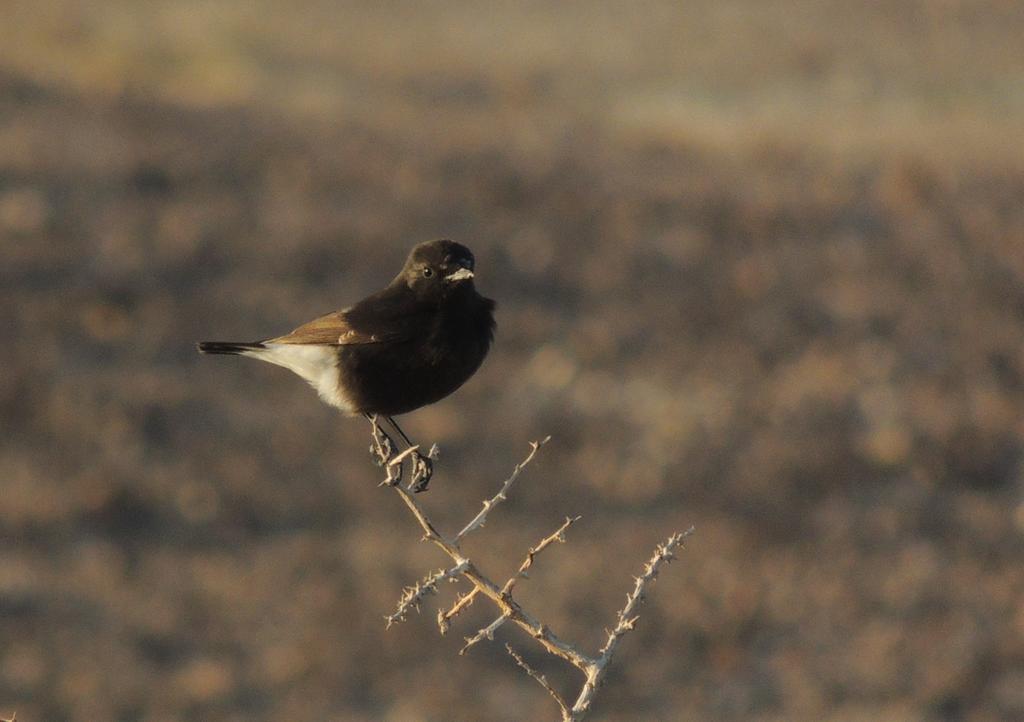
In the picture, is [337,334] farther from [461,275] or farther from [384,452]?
[461,275]

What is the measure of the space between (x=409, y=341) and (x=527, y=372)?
19.9 meters

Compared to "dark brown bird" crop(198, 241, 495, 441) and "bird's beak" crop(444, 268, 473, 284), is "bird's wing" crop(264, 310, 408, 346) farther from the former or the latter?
"bird's beak" crop(444, 268, 473, 284)

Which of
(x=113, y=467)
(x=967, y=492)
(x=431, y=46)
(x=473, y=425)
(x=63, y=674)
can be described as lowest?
(x=63, y=674)

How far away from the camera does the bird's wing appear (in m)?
4.86

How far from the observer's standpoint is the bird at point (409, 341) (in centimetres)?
475

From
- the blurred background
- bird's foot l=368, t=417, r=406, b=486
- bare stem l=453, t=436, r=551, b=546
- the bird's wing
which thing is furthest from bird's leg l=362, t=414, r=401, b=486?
the blurred background

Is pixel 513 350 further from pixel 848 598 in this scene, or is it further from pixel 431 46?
pixel 431 46

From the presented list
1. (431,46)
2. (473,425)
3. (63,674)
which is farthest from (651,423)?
(431,46)

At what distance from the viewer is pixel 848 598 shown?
825 inches

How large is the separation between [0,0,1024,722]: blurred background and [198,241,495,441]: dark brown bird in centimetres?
1344

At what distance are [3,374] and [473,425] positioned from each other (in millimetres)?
6925

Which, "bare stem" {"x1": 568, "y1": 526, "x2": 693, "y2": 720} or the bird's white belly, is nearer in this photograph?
"bare stem" {"x1": 568, "y1": 526, "x2": 693, "y2": 720}

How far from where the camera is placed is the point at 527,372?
24.8m

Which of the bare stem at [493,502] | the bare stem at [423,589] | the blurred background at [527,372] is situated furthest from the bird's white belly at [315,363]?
the blurred background at [527,372]
